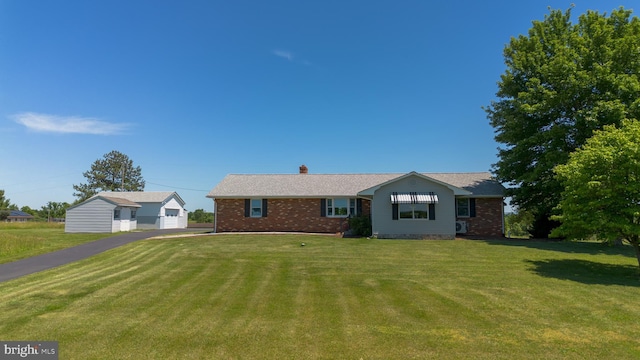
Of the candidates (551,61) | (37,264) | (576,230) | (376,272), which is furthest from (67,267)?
(551,61)

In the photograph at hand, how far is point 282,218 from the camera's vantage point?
2653cm

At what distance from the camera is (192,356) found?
5.46 m

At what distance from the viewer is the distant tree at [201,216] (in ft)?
192

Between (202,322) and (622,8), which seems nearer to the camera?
(202,322)

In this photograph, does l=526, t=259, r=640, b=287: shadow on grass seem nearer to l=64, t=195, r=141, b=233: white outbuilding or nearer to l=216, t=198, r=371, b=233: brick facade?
l=216, t=198, r=371, b=233: brick facade

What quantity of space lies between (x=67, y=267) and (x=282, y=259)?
324 inches

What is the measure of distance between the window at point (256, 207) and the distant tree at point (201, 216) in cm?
3382

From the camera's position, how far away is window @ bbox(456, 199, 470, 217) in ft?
80.3

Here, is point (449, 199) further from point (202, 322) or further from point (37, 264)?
point (37, 264)

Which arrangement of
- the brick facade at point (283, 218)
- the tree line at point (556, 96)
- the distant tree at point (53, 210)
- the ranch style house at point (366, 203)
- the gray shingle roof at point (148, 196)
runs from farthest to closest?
1. the distant tree at point (53, 210)
2. the gray shingle roof at point (148, 196)
3. the brick facade at point (283, 218)
4. the ranch style house at point (366, 203)
5. the tree line at point (556, 96)

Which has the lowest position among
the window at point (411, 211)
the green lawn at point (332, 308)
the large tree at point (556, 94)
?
the green lawn at point (332, 308)

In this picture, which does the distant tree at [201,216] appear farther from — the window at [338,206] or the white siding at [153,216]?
the window at [338,206]

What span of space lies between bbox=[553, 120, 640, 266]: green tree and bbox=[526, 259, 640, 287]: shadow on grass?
3.75ft

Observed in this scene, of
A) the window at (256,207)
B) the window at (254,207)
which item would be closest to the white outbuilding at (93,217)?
the window at (254,207)
